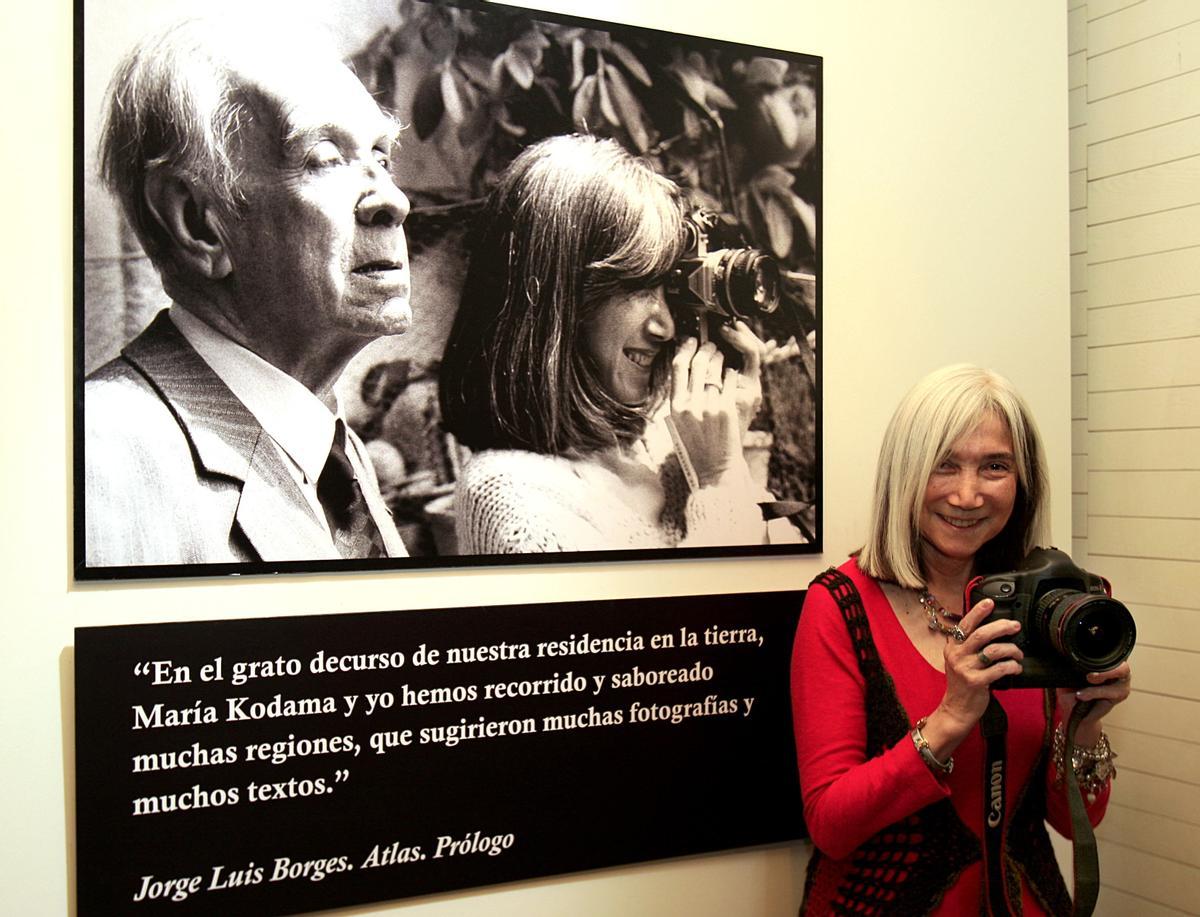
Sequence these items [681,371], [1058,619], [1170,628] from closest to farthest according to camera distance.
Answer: [1058,619] < [681,371] < [1170,628]

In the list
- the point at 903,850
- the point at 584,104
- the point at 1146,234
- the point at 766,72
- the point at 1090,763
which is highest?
the point at 766,72

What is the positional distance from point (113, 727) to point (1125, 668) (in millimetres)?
1320

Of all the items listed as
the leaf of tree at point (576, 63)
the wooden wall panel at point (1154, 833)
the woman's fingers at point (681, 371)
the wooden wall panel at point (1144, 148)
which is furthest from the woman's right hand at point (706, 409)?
the wooden wall panel at point (1154, 833)

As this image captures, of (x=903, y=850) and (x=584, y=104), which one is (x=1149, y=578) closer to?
(x=903, y=850)

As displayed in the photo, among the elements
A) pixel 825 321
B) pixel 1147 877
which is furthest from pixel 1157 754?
pixel 825 321

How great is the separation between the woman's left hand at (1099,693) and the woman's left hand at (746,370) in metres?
0.63

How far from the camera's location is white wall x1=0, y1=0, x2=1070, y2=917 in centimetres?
137

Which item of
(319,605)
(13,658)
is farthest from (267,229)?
(13,658)

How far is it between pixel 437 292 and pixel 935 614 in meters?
0.87

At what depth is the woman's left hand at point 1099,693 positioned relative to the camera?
4.71 ft

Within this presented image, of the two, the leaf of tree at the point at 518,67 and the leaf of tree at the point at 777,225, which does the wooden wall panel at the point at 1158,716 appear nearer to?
the leaf of tree at the point at 777,225

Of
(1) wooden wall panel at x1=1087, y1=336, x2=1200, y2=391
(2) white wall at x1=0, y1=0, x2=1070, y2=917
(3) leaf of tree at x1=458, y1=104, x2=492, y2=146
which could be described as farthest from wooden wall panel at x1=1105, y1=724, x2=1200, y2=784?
(3) leaf of tree at x1=458, y1=104, x2=492, y2=146

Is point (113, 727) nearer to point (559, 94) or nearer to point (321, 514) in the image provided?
point (321, 514)

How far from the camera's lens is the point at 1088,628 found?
138 centimetres
